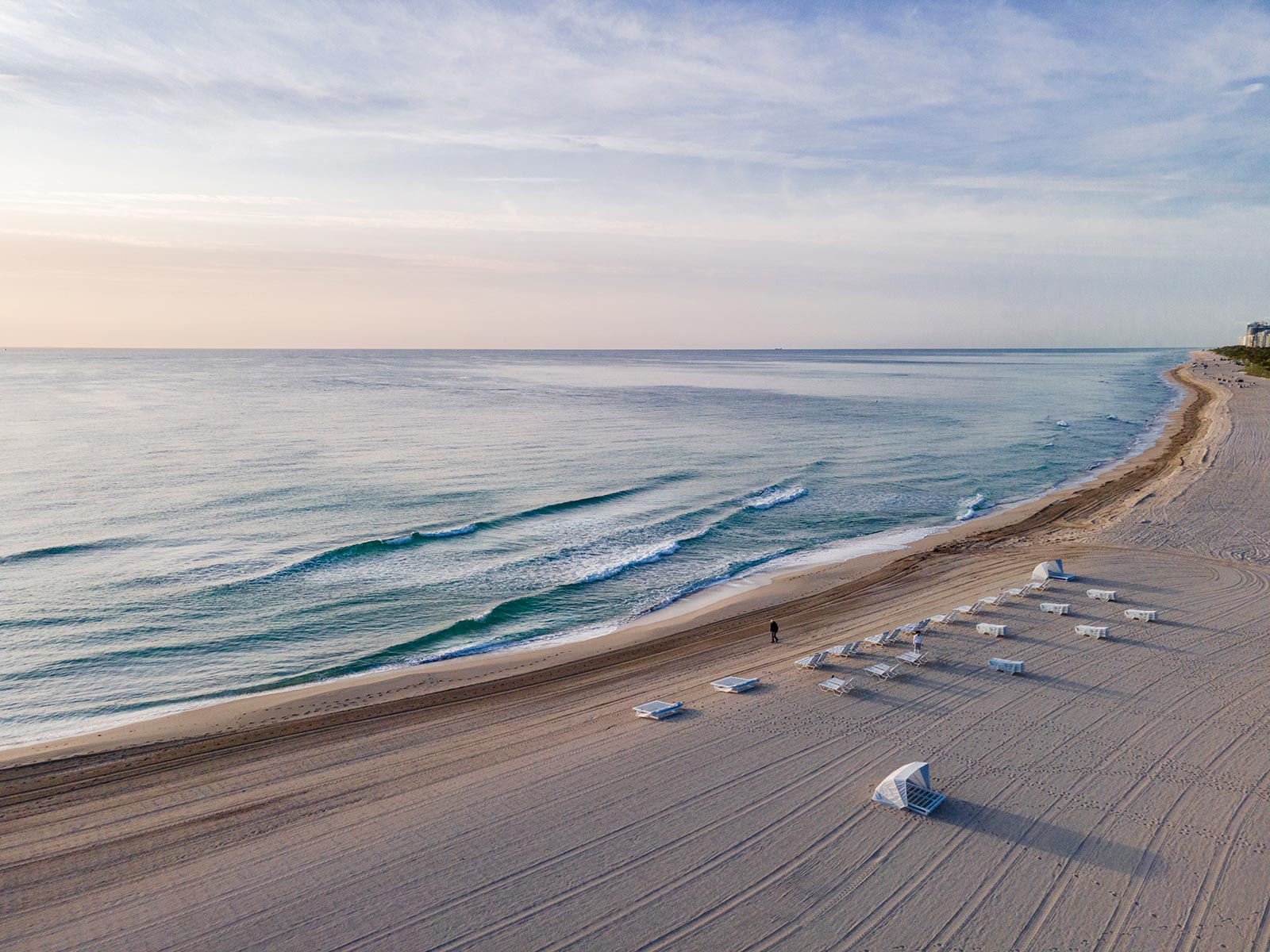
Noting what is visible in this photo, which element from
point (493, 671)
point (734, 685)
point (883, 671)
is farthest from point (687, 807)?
point (493, 671)

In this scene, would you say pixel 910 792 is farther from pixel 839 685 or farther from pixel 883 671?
pixel 883 671

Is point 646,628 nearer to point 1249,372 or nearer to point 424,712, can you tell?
point 424,712

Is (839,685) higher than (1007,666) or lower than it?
lower

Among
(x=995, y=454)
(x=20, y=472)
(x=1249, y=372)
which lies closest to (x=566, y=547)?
(x=20, y=472)

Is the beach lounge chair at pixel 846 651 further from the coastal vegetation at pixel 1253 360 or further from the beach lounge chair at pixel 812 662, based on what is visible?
the coastal vegetation at pixel 1253 360

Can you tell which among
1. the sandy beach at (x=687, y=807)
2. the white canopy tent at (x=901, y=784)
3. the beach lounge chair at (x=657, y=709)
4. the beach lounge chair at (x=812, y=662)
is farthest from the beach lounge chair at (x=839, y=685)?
the white canopy tent at (x=901, y=784)
